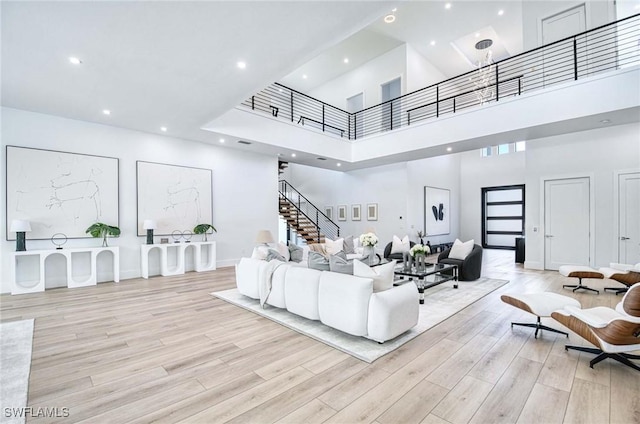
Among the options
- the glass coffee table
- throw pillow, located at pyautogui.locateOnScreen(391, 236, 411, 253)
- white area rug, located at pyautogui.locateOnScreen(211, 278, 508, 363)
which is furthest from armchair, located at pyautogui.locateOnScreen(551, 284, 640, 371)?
throw pillow, located at pyautogui.locateOnScreen(391, 236, 411, 253)

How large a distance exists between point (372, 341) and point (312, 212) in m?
10.4

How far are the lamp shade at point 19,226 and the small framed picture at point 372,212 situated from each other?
9.56 metres

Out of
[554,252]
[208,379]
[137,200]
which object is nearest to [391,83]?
[554,252]

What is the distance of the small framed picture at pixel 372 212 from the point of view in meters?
11.2

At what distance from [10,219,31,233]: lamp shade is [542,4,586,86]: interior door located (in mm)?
11690

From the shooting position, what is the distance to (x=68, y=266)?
5.79m

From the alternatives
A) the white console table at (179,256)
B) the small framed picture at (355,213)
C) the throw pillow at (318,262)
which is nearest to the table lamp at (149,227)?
the white console table at (179,256)

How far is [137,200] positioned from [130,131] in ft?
5.49

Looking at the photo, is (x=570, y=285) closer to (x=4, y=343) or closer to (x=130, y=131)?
(x=4, y=343)

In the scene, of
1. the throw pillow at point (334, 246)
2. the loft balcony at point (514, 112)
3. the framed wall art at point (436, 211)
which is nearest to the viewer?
the loft balcony at point (514, 112)

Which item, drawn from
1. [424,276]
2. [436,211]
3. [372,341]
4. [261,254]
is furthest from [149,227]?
[436,211]

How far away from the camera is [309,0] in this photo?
2.85 metres

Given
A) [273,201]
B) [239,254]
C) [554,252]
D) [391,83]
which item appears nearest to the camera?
[554,252]

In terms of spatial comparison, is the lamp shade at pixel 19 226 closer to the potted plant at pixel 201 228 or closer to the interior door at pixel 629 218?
the potted plant at pixel 201 228
